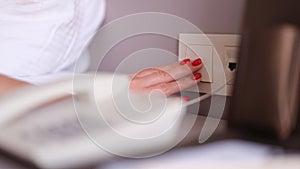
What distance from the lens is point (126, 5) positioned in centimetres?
99

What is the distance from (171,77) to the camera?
801 millimetres

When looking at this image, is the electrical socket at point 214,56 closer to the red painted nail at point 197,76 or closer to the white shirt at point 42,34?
the red painted nail at point 197,76

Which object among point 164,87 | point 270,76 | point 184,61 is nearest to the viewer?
point 270,76

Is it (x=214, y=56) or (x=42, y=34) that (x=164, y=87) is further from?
(x=42, y=34)

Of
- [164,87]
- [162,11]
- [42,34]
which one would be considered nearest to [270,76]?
[164,87]

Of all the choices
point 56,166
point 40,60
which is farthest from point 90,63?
point 56,166

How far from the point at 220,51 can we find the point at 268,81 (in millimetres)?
342

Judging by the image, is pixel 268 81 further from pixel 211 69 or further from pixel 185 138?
pixel 211 69

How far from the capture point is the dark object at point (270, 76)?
45 cm

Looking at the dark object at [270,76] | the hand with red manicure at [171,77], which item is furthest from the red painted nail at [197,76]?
the dark object at [270,76]

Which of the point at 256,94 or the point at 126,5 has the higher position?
the point at 126,5

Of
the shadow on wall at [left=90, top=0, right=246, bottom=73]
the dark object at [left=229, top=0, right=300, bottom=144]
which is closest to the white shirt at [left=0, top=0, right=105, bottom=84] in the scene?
the shadow on wall at [left=90, top=0, right=246, bottom=73]

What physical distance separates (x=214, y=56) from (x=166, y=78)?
0.39ft

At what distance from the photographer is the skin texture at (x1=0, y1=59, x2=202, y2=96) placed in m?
0.72
